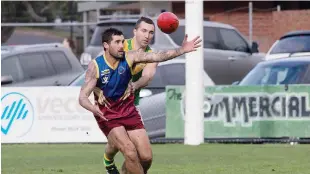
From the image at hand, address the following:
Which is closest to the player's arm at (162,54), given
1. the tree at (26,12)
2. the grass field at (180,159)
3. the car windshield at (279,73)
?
the grass field at (180,159)

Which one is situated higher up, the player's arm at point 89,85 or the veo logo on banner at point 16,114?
the player's arm at point 89,85

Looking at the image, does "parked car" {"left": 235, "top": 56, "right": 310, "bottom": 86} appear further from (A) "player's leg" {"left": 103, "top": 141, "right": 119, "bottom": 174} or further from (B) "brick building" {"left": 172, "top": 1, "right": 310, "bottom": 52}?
(B) "brick building" {"left": 172, "top": 1, "right": 310, "bottom": 52}

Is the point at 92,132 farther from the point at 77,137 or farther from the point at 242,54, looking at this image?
the point at 242,54

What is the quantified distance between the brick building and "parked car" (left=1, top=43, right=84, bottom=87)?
795cm

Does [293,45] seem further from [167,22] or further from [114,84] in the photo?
[114,84]

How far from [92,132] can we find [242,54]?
6672mm

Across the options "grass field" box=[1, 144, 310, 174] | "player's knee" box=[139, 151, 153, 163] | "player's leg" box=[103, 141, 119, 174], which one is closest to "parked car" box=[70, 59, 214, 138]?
"grass field" box=[1, 144, 310, 174]

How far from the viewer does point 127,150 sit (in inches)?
437

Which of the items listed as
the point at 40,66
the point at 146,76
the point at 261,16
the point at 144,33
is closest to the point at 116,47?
the point at 146,76

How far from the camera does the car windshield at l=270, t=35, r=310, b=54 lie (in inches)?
879

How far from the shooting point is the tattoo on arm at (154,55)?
10.7m

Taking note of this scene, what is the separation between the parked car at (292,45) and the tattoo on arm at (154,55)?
36.2 feet

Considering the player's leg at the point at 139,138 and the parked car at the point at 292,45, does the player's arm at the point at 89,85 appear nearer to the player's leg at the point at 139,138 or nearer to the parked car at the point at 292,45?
Answer: the player's leg at the point at 139,138

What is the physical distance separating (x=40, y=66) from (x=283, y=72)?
635cm
